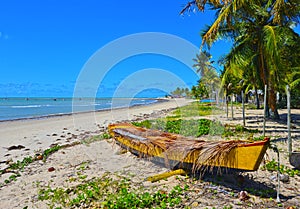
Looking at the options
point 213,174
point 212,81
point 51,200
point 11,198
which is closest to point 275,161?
point 213,174

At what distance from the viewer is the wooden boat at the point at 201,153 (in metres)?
3.19

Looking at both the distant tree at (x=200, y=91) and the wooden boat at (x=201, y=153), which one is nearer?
the wooden boat at (x=201, y=153)

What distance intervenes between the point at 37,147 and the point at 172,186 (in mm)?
5696

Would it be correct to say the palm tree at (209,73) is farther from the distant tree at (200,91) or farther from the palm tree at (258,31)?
the palm tree at (258,31)

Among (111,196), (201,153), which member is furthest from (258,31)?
(111,196)

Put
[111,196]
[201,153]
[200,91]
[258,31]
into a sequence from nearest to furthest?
[111,196], [201,153], [258,31], [200,91]

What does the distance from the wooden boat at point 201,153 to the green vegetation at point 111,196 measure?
0.48 meters

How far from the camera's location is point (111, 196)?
3.55 meters

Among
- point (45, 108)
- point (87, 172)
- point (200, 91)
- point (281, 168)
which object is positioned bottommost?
point (87, 172)

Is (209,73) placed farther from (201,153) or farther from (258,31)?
(201,153)

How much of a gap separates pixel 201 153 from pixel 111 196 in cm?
152

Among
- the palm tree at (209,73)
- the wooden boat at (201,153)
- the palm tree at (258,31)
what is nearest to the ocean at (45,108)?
the palm tree at (209,73)

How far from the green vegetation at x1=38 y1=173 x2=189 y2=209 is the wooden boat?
480 millimetres

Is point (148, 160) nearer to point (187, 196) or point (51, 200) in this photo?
A: point (187, 196)
